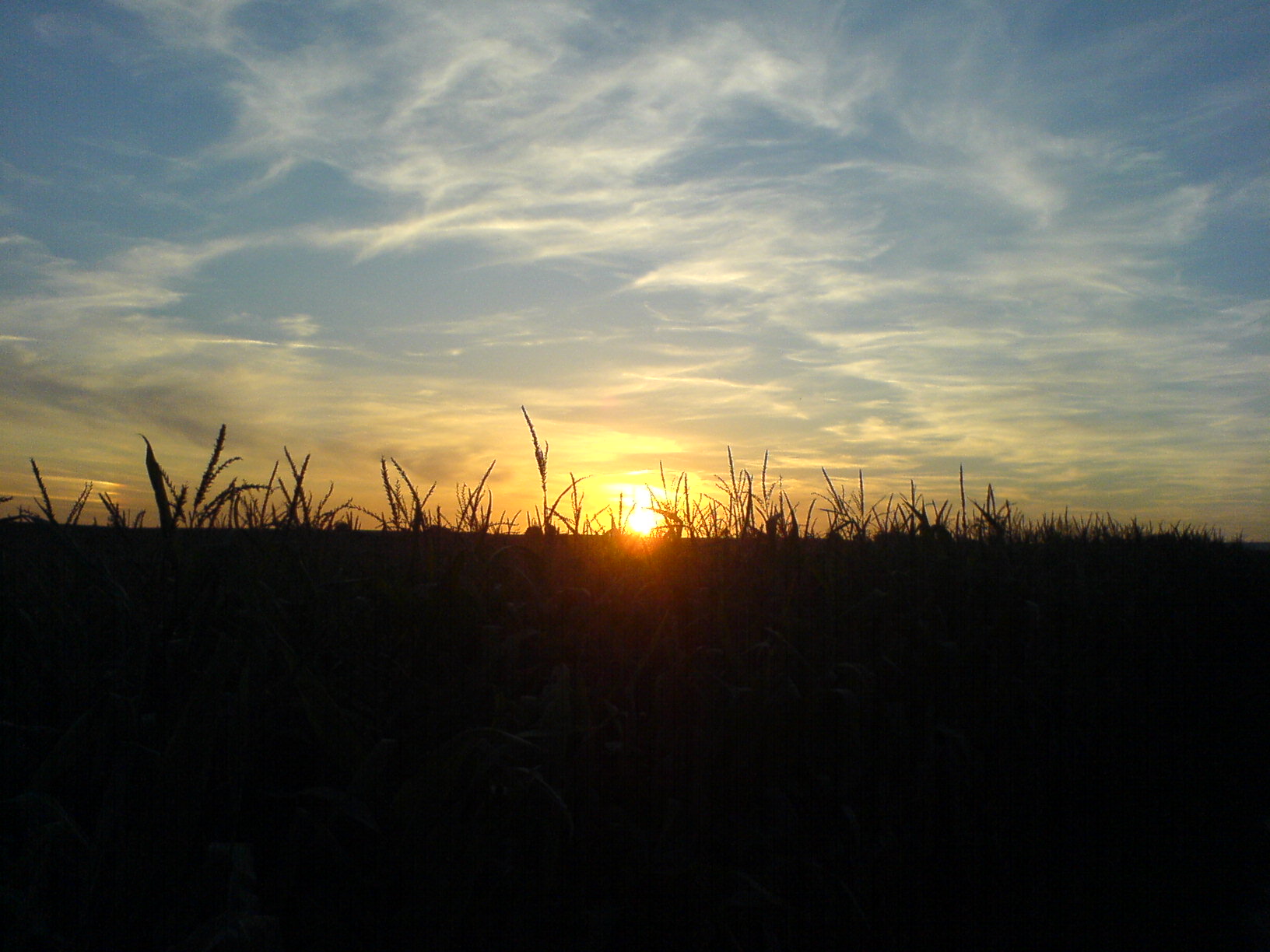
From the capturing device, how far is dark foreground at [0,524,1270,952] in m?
1.84

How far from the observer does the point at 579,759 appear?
2.31m

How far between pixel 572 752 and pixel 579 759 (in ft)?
0.10

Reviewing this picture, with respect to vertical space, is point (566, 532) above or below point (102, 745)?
above

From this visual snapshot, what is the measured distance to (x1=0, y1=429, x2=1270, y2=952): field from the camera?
1.84 metres

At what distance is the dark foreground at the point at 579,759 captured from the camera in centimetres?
184

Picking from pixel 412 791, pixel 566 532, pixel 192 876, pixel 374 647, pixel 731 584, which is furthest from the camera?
pixel 566 532

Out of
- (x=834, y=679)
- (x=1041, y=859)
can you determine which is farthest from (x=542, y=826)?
(x=1041, y=859)

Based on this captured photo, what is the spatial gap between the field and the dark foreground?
0.04ft

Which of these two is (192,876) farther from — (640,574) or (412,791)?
(640,574)

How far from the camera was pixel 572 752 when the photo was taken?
91.3 inches

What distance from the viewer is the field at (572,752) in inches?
72.6

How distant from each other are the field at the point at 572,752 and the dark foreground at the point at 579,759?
0.01 m

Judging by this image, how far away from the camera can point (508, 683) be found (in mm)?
2639

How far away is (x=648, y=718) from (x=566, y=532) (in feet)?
6.31
